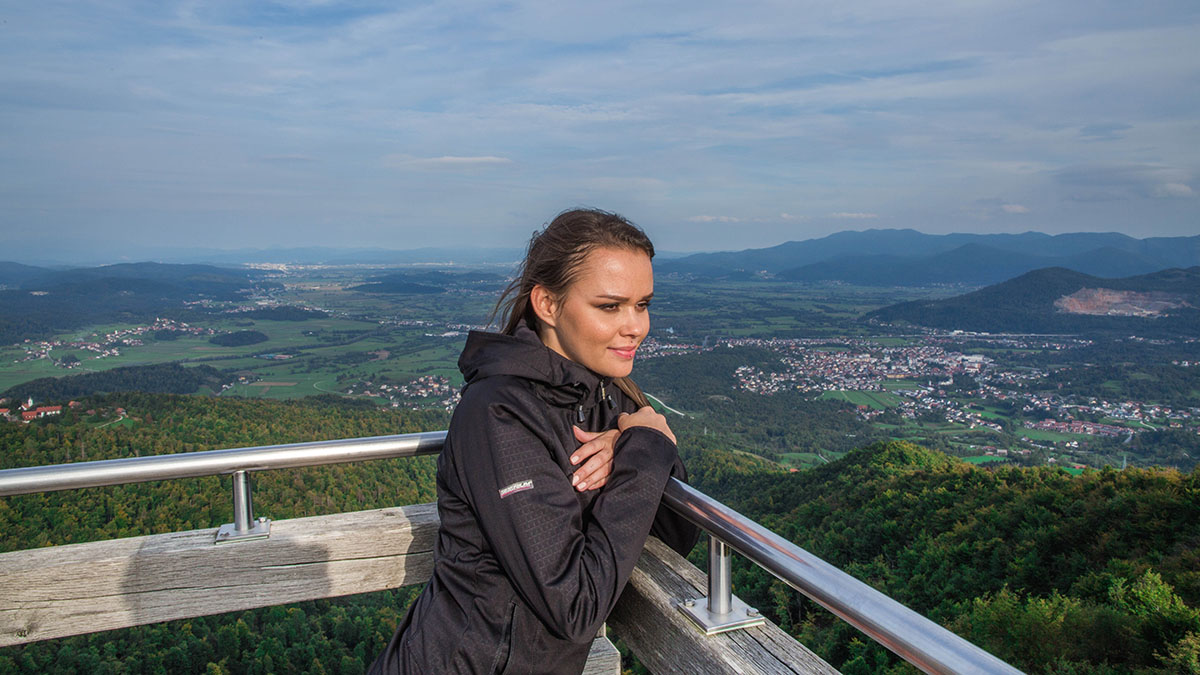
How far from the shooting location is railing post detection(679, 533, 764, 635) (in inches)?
48.1

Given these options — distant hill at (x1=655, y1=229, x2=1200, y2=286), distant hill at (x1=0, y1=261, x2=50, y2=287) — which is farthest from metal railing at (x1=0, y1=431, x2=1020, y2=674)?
distant hill at (x1=655, y1=229, x2=1200, y2=286)

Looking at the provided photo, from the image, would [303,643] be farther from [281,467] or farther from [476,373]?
[476,373]

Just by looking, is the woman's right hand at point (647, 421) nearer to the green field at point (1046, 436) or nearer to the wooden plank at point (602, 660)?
the wooden plank at point (602, 660)

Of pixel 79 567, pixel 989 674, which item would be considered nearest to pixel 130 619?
pixel 79 567

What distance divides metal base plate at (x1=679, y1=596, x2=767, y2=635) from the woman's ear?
61 cm

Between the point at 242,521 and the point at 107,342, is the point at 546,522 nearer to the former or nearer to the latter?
the point at 242,521

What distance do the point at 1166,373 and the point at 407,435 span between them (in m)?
46.8

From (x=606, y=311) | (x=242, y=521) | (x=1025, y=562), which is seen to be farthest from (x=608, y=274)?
(x=1025, y=562)

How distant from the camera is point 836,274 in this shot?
136750 mm

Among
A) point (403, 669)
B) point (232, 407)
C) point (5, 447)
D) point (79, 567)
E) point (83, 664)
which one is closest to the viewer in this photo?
point (403, 669)

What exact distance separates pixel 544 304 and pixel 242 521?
100 centimetres

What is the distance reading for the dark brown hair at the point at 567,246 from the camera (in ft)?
4.53

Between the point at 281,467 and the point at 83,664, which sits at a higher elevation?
the point at 281,467

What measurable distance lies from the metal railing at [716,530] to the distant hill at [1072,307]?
213 ft
